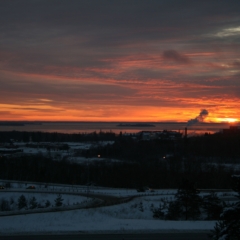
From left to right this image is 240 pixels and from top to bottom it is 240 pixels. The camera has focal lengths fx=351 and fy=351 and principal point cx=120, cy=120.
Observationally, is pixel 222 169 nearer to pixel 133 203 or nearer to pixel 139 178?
pixel 139 178

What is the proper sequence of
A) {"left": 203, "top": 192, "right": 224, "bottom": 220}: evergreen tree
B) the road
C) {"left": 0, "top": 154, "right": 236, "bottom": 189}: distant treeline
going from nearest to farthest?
the road
{"left": 203, "top": 192, "right": 224, "bottom": 220}: evergreen tree
{"left": 0, "top": 154, "right": 236, "bottom": 189}: distant treeline

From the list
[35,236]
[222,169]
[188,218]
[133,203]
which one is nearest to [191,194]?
[188,218]

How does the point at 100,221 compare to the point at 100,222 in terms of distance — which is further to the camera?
the point at 100,221

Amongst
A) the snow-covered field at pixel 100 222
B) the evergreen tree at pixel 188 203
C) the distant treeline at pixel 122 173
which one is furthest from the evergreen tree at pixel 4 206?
the distant treeline at pixel 122 173

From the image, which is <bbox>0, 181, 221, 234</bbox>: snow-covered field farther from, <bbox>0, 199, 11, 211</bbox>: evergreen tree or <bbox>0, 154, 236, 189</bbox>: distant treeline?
<bbox>0, 154, 236, 189</bbox>: distant treeline

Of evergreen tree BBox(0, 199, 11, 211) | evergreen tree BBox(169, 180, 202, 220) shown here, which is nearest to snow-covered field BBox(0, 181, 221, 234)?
evergreen tree BBox(169, 180, 202, 220)

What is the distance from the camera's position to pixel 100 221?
12469 millimetres

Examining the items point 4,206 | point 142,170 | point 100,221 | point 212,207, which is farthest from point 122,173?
point 100,221

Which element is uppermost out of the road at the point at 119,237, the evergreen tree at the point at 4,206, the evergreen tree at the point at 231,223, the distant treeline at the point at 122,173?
the evergreen tree at the point at 231,223

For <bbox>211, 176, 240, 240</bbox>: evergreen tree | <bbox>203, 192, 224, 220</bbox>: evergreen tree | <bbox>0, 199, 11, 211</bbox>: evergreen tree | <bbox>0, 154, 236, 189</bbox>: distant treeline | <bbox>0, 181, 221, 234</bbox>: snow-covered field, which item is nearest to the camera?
<bbox>211, 176, 240, 240</bbox>: evergreen tree

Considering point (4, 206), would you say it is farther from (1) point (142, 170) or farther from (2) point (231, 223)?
(2) point (231, 223)

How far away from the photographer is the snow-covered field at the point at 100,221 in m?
10.5

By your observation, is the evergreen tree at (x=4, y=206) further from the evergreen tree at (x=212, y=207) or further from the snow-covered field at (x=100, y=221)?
the evergreen tree at (x=212, y=207)

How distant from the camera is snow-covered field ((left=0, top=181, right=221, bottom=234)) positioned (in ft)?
34.6
